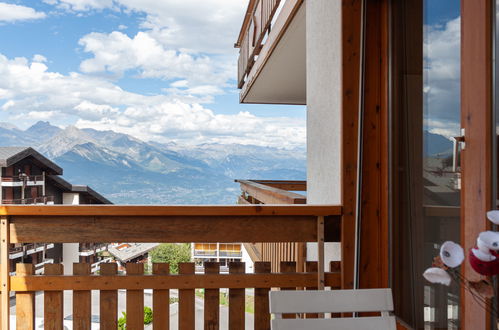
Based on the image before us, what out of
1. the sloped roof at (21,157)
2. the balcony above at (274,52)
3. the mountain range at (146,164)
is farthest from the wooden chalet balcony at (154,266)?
the mountain range at (146,164)

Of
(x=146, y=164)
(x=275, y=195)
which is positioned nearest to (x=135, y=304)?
(x=275, y=195)

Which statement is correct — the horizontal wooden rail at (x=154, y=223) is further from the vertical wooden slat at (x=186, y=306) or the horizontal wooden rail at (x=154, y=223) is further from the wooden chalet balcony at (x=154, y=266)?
the vertical wooden slat at (x=186, y=306)

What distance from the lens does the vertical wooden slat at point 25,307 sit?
2.13m

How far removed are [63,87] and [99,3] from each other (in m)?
8.19

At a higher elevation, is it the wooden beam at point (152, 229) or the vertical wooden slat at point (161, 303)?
the wooden beam at point (152, 229)

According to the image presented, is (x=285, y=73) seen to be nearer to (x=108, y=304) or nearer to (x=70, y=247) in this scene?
(x=108, y=304)

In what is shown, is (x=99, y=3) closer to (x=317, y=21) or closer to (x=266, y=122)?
(x=266, y=122)

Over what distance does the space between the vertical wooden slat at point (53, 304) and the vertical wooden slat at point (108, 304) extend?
19cm

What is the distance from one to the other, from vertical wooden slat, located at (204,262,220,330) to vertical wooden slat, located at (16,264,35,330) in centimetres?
79

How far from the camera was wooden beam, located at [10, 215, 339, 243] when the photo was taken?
2.12 m

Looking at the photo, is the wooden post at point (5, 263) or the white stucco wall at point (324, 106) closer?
the wooden post at point (5, 263)

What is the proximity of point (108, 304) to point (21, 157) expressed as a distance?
28.7ft

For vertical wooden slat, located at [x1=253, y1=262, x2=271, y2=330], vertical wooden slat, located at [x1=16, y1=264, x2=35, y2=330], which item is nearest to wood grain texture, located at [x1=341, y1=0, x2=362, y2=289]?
vertical wooden slat, located at [x1=253, y1=262, x2=271, y2=330]

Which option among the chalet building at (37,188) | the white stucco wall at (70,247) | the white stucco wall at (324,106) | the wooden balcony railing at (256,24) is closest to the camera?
the white stucco wall at (324,106)
